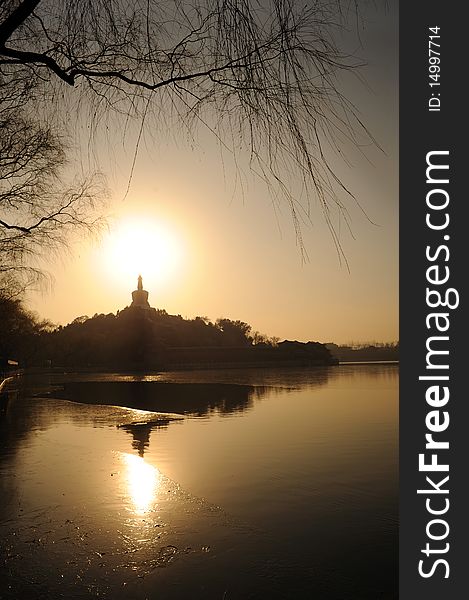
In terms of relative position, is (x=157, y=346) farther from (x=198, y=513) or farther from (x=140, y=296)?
(x=198, y=513)

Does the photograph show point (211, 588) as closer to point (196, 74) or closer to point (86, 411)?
point (196, 74)

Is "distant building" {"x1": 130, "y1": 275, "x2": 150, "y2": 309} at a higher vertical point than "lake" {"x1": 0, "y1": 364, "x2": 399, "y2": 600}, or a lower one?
higher

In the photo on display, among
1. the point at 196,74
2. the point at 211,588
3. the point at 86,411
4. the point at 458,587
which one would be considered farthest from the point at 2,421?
the point at 196,74

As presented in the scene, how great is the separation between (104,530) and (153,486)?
3516mm

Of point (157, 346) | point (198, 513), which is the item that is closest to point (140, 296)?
point (157, 346)

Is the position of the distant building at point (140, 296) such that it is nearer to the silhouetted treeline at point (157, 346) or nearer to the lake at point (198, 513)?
the silhouetted treeline at point (157, 346)

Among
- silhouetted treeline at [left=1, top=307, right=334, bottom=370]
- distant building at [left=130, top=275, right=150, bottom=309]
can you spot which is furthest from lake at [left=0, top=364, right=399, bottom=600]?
distant building at [left=130, top=275, right=150, bottom=309]

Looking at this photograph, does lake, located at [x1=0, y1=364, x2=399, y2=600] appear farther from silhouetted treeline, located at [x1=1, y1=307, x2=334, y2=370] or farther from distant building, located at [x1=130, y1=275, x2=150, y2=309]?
distant building, located at [x1=130, y1=275, x2=150, y2=309]

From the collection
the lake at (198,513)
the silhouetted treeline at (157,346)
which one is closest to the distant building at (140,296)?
the silhouetted treeline at (157,346)

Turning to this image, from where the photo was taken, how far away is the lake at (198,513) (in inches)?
284

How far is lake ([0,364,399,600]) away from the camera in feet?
23.6

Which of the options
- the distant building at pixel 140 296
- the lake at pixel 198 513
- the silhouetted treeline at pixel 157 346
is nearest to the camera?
the lake at pixel 198 513

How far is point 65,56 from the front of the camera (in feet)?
12.1

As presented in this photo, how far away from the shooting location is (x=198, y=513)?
1044 centimetres
